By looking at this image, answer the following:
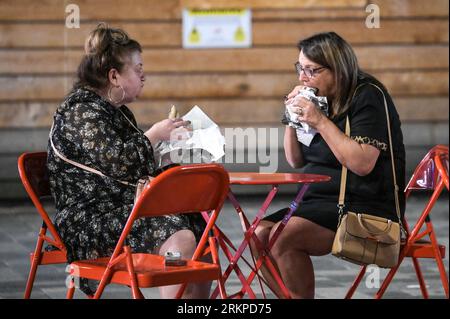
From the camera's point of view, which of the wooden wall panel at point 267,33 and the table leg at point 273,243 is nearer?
the table leg at point 273,243

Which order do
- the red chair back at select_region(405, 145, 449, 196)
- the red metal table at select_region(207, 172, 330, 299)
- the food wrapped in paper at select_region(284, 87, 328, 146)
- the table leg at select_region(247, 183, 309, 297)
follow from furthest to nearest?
the red chair back at select_region(405, 145, 449, 196) < the food wrapped in paper at select_region(284, 87, 328, 146) < the table leg at select_region(247, 183, 309, 297) < the red metal table at select_region(207, 172, 330, 299)

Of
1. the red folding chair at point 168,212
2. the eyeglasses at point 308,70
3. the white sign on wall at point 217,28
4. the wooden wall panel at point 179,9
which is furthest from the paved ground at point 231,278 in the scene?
the wooden wall panel at point 179,9

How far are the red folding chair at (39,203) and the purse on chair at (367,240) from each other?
1.19 meters

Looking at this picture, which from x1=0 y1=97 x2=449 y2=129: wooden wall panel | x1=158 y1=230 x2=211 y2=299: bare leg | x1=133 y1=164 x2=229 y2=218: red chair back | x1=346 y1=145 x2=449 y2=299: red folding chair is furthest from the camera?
x1=0 y1=97 x2=449 y2=129: wooden wall panel

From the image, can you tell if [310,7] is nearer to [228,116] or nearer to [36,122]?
[228,116]

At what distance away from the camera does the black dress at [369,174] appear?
4.65 metres

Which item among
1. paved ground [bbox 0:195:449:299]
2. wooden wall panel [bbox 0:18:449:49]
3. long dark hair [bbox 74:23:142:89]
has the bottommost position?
paved ground [bbox 0:195:449:299]

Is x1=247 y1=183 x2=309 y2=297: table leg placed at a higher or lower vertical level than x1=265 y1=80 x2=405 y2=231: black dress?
lower

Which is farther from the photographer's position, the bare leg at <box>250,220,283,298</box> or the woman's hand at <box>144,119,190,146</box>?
the bare leg at <box>250,220,283,298</box>

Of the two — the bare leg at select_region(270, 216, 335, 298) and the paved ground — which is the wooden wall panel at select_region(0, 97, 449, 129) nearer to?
the paved ground

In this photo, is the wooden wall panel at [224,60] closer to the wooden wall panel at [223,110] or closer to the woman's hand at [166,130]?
the wooden wall panel at [223,110]

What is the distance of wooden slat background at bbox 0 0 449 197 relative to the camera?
1060cm

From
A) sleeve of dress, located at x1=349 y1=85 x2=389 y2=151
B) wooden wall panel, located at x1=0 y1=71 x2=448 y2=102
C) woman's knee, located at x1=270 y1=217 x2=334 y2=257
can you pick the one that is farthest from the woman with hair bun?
wooden wall panel, located at x1=0 y1=71 x2=448 y2=102

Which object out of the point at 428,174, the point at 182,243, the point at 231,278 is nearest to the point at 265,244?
the point at 182,243
